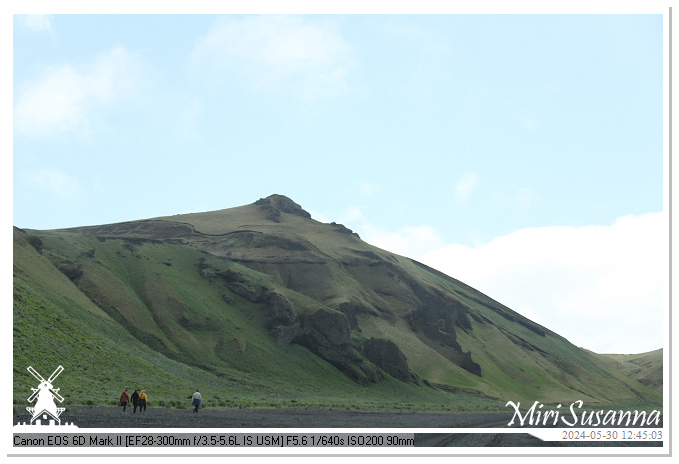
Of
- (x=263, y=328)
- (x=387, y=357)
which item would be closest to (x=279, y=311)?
(x=263, y=328)

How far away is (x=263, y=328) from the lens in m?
103

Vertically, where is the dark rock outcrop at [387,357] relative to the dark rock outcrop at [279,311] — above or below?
below

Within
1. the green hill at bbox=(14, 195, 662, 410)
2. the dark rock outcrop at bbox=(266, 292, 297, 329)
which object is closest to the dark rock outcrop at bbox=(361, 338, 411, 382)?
the green hill at bbox=(14, 195, 662, 410)

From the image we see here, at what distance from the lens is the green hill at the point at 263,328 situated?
60.3m

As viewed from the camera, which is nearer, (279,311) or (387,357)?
(279,311)

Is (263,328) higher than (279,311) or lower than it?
lower

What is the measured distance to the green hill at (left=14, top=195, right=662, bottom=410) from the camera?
60344mm

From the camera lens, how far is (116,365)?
192 ft

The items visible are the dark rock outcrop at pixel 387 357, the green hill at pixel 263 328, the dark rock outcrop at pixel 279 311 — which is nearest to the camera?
the green hill at pixel 263 328

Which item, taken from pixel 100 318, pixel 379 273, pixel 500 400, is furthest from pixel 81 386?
pixel 379 273

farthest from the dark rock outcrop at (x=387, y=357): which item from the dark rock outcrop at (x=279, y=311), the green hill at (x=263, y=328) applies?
the dark rock outcrop at (x=279, y=311)

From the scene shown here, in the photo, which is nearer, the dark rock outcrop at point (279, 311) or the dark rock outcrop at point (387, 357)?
the dark rock outcrop at point (279, 311)

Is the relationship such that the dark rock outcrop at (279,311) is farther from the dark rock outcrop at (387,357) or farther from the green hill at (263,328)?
the dark rock outcrop at (387,357)

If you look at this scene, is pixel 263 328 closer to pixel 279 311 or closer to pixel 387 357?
pixel 279 311
